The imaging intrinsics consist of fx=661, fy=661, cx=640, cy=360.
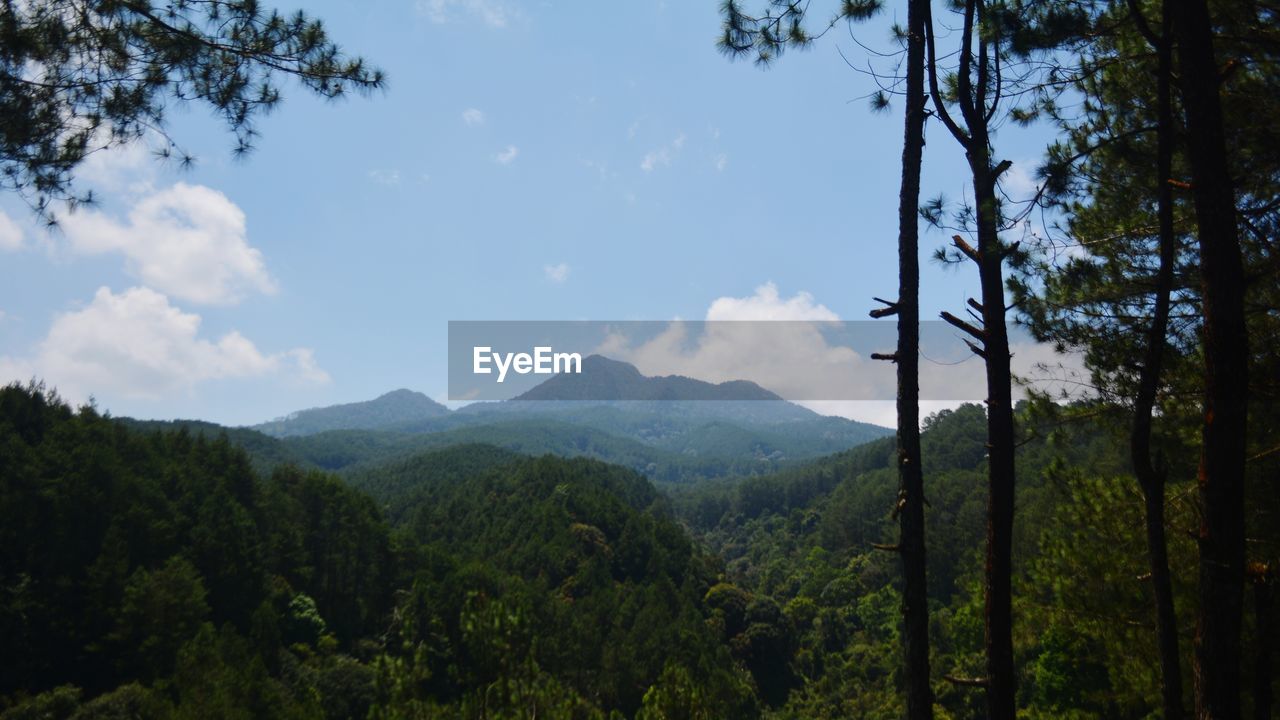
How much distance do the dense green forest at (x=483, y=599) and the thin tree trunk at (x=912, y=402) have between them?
2.97ft

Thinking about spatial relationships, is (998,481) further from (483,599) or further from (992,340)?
(483,599)

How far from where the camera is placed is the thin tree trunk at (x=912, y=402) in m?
4.85

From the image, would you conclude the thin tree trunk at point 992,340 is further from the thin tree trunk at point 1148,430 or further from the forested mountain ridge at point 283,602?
the forested mountain ridge at point 283,602

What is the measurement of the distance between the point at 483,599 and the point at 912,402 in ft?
A: 57.3

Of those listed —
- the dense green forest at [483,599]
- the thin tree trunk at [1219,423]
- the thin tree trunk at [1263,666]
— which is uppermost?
the thin tree trunk at [1219,423]

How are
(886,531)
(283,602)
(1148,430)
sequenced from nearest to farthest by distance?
(1148,430) → (283,602) → (886,531)

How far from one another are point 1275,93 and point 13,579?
121 feet

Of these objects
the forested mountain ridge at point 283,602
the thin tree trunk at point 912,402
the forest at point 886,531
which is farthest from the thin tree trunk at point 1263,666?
the forested mountain ridge at point 283,602

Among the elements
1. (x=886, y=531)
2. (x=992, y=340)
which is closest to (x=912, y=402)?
(x=992, y=340)

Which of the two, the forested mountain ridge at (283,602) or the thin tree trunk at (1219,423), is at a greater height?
the thin tree trunk at (1219,423)

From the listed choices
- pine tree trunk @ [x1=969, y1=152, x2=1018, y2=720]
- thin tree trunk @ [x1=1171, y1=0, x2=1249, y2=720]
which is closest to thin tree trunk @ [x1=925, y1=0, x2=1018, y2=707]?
pine tree trunk @ [x1=969, y1=152, x2=1018, y2=720]

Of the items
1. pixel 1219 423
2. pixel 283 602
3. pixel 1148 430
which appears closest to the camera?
pixel 1219 423

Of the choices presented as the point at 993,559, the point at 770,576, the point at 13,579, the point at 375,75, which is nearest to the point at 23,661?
the point at 13,579

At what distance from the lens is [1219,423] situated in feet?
12.8
